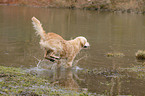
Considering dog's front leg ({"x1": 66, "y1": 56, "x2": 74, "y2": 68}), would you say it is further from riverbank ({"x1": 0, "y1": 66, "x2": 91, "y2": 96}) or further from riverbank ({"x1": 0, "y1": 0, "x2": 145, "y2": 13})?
riverbank ({"x1": 0, "y1": 0, "x2": 145, "y2": 13})

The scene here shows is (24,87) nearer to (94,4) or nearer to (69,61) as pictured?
(69,61)

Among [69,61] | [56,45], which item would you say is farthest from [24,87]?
[69,61]

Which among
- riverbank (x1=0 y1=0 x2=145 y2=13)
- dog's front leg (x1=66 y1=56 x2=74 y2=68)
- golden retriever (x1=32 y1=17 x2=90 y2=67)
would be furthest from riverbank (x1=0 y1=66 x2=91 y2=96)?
riverbank (x1=0 y1=0 x2=145 y2=13)

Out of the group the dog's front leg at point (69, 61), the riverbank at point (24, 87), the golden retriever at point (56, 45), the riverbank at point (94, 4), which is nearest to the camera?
the riverbank at point (24, 87)

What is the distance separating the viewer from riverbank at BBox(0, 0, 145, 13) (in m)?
45.6

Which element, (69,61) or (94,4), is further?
(94,4)

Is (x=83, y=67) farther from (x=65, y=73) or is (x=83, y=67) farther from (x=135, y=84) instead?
(x=135, y=84)

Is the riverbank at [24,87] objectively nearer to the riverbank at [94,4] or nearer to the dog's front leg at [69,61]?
the dog's front leg at [69,61]

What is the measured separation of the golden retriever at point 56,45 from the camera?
8961 mm

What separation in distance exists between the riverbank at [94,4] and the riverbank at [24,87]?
129 feet

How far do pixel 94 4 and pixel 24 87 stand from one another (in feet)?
136

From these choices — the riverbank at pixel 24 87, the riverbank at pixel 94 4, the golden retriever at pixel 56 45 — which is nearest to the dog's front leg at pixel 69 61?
the golden retriever at pixel 56 45

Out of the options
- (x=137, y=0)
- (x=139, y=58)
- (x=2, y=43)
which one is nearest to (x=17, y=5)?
(x=137, y=0)

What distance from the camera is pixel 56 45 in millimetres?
9273
